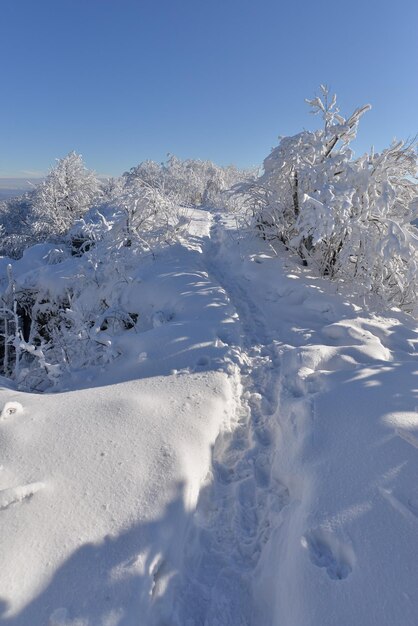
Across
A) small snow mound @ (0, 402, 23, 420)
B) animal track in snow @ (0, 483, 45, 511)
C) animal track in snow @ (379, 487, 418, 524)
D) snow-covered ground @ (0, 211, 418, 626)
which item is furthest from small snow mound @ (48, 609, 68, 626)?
animal track in snow @ (379, 487, 418, 524)

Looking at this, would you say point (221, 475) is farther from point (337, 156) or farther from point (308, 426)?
point (337, 156)

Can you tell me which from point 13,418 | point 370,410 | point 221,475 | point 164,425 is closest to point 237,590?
point 221,475

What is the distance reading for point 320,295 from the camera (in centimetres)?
654

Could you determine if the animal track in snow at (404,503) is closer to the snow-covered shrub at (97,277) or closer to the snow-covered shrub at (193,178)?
the snow-covered shrub at (97,277)

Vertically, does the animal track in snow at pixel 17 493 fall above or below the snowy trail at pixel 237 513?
above

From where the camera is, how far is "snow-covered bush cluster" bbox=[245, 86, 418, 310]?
18.6ft

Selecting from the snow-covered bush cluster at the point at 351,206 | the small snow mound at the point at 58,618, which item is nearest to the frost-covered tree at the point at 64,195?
the snow-covered bush cluster at the point at 351,206

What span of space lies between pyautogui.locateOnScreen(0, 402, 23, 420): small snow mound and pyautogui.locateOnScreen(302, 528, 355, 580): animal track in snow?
2755mm

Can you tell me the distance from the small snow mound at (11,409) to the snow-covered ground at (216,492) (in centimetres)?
2

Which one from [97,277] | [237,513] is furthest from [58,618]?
[97,277]

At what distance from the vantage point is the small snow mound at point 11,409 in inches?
122

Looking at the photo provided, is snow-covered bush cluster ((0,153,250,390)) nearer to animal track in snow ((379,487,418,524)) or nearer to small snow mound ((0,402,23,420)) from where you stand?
small snow mound ((0,402,23,420))

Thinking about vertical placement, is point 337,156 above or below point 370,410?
above

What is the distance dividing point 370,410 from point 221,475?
1.60 meters
